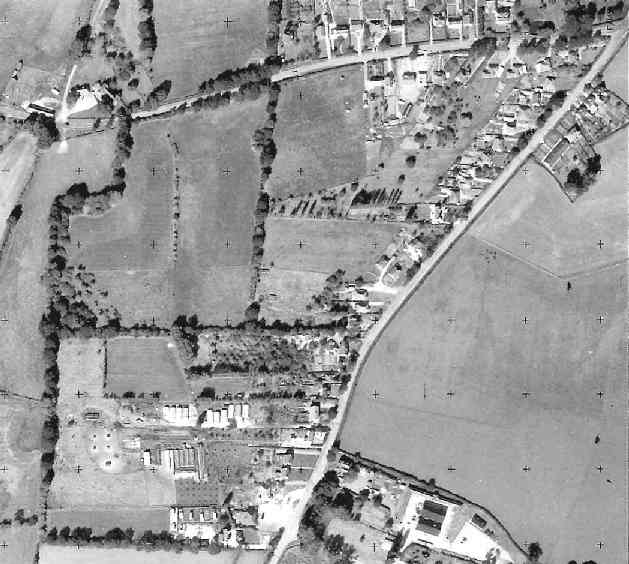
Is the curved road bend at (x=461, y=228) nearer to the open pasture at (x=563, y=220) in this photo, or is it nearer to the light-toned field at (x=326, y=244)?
the open pasture at (x=563, y=220)

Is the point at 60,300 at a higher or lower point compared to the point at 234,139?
lower

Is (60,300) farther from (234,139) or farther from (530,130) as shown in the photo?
(530,130)

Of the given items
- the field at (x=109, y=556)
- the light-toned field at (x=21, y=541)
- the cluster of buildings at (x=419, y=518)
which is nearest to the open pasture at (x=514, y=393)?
the cluster of buildings at (x=419, y=518)

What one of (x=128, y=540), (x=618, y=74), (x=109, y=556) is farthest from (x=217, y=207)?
(x=618, y=74)

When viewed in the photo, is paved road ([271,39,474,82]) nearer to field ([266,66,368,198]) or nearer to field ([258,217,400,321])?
field ([266,66,368,198])

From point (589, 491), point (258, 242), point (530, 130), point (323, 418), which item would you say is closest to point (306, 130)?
point (258, 242)

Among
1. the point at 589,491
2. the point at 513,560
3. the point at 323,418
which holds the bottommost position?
the point at 513,560

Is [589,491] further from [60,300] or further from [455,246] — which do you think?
[60,300]

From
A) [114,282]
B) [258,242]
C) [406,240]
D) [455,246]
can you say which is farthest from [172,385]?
[455,246]
